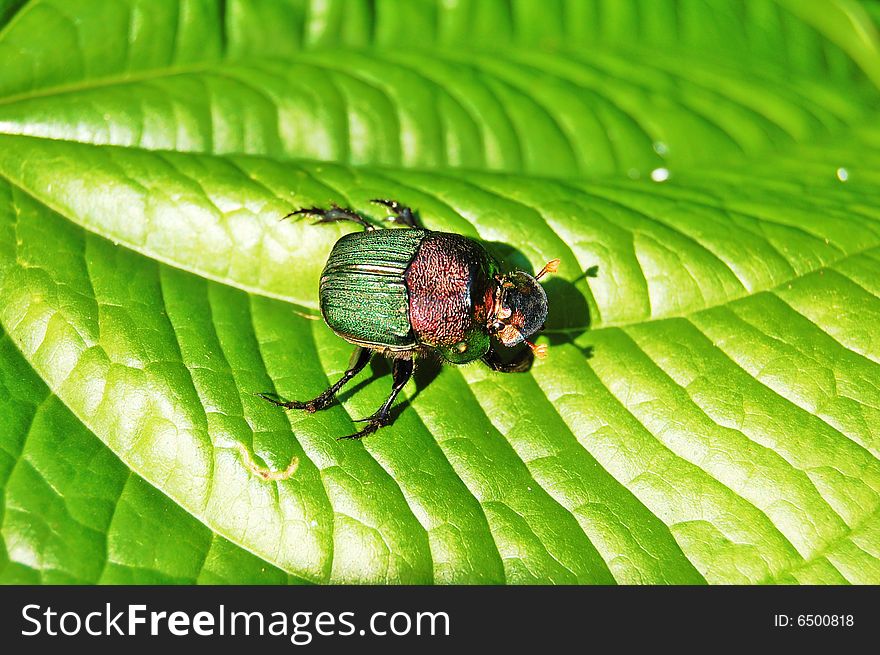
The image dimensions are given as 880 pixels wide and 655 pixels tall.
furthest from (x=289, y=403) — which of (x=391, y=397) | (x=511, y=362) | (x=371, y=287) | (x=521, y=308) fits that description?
(x=521, y=308)

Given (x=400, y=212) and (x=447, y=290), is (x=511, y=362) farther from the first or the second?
(x=400, y=212)

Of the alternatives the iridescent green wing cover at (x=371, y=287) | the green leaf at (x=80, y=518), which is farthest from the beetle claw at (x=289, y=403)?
the green leaf at (x=80, y=518)

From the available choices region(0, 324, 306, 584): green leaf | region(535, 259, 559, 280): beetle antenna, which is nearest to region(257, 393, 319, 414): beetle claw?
region(0, 324, 306, 584): green leaf

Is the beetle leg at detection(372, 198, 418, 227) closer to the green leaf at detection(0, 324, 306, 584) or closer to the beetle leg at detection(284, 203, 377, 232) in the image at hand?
→ the beetle leg at detection(284, 203, 377, 232)

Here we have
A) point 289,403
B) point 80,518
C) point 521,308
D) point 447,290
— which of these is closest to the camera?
point 80,518

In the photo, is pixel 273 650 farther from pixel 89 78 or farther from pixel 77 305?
pixel 89 78

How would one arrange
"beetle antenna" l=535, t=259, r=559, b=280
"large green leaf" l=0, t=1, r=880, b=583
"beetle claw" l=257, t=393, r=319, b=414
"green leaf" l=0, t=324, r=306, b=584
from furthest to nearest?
"beetle antenna" l=535, t=259, r=559, b=280, "beetle claw" l=257, t=393, r=319, b=414, "large green leaf" l=0, t=1, r=880, b=583, "green leaf" l=0, t=324, r=306, b=584

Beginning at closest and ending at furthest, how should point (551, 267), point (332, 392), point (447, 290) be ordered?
point (332, 392) < point (551, 267) < point (447, 290)
